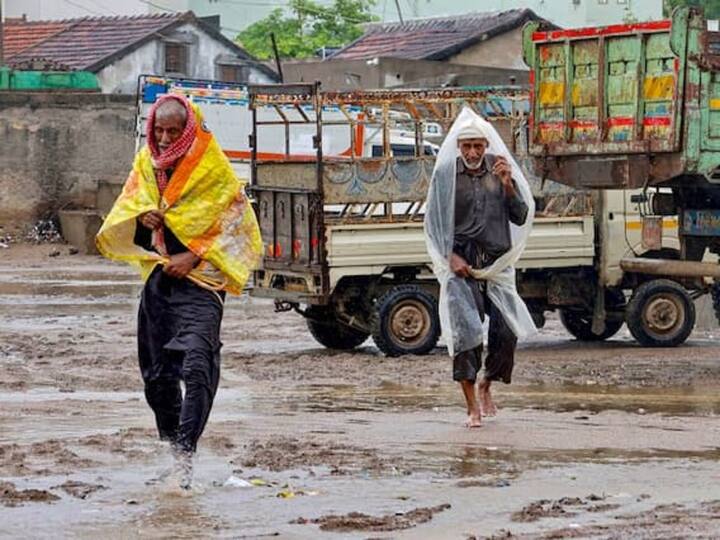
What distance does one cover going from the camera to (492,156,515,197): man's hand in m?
10.5

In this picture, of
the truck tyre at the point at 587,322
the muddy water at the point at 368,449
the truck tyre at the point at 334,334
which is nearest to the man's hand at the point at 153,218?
the muddy water at the point at 368,449

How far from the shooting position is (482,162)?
34.8 ft

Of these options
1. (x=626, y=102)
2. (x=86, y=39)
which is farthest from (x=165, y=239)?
(x=86, y=39)

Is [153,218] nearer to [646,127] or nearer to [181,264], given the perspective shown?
[181,264]

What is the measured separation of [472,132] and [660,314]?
6.43 m

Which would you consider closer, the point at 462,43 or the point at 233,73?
the point at 462,43

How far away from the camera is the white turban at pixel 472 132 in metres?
10.5

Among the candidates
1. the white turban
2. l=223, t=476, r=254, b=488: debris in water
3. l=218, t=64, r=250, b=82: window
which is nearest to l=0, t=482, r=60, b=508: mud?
l=223, t=476, r=254, b=488: debris in water

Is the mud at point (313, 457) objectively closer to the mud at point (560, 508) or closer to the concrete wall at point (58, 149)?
the mud at point (560, 508)

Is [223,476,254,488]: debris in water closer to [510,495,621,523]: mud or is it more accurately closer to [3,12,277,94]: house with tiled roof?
[510,495,621,523]: mud

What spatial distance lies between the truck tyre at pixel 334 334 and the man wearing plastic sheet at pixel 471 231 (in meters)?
5.81

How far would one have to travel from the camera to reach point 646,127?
47.0 feet

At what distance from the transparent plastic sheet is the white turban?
0.06ft

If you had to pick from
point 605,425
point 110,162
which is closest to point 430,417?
point 605,425
